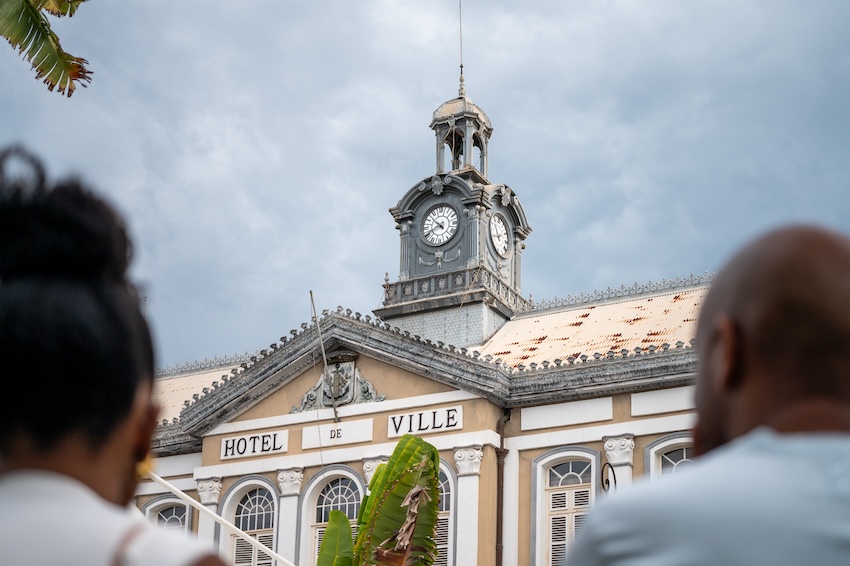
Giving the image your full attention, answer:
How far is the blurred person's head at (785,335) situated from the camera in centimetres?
199

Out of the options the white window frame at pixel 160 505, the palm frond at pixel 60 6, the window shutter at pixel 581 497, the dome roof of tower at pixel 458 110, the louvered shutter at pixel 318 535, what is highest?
the dome roof of tower at pixel 458 110

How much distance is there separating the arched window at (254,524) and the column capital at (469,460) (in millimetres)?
4172

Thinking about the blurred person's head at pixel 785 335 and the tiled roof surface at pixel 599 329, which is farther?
the tiled roof surface at pixel 599 329

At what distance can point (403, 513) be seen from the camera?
1555cm

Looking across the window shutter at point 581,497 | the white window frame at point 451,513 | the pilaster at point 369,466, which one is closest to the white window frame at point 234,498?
the pilaster at point 369,466

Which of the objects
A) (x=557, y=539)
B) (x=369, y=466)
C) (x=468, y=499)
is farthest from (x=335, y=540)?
(x=369, y=466)

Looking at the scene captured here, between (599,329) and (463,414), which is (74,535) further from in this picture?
(599,329)

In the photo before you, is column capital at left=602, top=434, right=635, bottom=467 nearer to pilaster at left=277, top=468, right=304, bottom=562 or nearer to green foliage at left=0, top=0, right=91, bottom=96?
pilaster at left=277, top=468, right=304, bottom=562

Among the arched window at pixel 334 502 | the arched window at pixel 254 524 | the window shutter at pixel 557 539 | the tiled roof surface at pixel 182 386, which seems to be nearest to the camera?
the window shutter at pixel 557 539

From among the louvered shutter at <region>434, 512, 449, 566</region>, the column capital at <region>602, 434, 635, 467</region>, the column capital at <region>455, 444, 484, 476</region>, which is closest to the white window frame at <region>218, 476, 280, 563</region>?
the louvered shutter at <region>434, 512, 449, 566</region>

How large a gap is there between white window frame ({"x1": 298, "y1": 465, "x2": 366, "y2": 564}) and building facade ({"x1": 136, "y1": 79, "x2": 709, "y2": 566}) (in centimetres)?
4

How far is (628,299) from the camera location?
89.2 feet

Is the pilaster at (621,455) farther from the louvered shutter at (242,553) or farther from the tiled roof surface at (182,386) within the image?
the tiled roof surface at (182,386)

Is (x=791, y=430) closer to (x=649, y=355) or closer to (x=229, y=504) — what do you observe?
(x=649, y=355)
